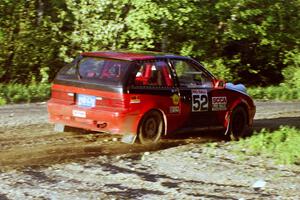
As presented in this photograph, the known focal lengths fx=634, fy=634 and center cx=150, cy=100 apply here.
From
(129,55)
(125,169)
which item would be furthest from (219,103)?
(125,169)

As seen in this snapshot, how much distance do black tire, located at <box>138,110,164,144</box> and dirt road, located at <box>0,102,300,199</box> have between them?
17 cm

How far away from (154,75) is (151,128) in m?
0.87

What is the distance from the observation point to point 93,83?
10023 mm

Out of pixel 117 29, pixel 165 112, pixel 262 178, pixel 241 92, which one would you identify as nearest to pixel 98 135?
pixel 165 112

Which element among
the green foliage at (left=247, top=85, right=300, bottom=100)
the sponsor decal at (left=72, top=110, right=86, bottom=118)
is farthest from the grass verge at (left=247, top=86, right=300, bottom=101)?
the sponsor decal at (left=72, top=110, right=86, bottom=118)

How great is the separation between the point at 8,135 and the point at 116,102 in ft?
6.88

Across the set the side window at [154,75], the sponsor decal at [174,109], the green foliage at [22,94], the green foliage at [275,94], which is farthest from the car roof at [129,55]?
the green foliage at [275,94]

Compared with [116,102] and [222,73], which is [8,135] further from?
[222,73]

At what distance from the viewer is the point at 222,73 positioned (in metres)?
21.8

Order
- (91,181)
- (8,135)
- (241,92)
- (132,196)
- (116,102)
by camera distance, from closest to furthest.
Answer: (132,196), (91,181), (116,102), (8,135), (241,92)

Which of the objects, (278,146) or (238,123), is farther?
(238,123)

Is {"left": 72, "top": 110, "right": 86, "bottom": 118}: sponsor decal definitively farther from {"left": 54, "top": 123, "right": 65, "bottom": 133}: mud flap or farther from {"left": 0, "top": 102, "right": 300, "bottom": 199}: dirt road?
{"left": 54, "top": 123, "right": 65, "bottom": 133}: mud flap

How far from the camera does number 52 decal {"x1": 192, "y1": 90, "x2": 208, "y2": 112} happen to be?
35.7 ft

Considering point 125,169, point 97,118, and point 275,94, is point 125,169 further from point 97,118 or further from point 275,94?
point 275,94
